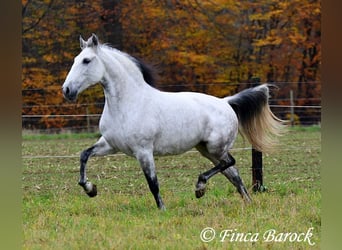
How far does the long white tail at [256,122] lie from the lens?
6.55m

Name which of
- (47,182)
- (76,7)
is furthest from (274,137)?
(76,7)

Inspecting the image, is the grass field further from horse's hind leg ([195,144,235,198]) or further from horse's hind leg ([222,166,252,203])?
horse's hind leg ([195,144,235,198])

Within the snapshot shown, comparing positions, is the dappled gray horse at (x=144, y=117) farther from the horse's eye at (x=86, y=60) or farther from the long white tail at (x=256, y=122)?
the long white tail at (x=256, y=122)

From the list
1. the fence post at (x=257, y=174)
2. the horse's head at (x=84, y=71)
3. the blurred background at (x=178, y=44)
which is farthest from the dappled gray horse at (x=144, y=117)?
the blurred background at (x=178, y=44)

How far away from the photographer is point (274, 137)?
664 cm

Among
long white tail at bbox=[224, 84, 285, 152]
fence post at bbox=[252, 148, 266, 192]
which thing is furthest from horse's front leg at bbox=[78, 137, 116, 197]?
fence post at bbox=[252, 148, 266, 192]

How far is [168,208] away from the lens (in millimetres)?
5820

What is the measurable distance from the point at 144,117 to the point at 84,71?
743mm

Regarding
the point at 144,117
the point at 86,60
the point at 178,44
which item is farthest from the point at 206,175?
the point at 178,44

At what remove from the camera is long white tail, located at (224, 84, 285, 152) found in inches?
258

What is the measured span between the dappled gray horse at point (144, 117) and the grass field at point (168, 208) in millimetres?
347

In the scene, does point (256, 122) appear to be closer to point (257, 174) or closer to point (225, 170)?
point (225, 170)

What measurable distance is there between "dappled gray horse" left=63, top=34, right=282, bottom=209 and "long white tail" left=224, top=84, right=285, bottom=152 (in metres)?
→ 0.31
